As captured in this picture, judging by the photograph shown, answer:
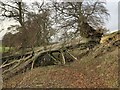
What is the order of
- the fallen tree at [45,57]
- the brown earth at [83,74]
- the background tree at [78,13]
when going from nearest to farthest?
1. the brown earth at [83,74]
2. the fallen tree at [45,57]
3. the background tree at [78,13]

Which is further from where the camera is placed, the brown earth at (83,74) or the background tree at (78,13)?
the background tree at (78,13)

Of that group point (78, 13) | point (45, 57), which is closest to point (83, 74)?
point (45, 57)

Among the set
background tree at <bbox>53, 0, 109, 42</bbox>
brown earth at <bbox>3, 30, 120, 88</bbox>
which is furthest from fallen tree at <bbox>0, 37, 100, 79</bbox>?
background tree at <bbox>53, 0, 109, 42</bbox>

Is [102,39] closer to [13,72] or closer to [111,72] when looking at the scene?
[111,72]

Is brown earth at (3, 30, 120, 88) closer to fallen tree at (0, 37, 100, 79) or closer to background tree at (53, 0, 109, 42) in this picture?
fallen tree at (0, 37, 100, 79)

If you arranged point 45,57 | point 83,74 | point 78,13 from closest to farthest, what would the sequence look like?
point 83,74 < point 45,57 < point 78,13

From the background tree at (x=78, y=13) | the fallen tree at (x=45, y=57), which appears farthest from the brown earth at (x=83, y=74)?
the background tree at (x=78, y=13)

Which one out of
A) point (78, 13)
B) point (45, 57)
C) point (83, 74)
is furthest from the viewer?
point (78, 13)

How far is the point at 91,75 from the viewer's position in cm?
1260

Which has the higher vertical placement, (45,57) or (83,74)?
(45,57)

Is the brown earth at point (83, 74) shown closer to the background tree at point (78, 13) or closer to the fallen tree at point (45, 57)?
the fallen tree at point (45, 57)

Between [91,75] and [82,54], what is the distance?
409 centimetres

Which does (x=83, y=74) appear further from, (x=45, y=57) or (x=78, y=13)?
(x=78, y=13)

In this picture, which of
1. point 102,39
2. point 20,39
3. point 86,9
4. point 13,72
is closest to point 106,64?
point 102,39
